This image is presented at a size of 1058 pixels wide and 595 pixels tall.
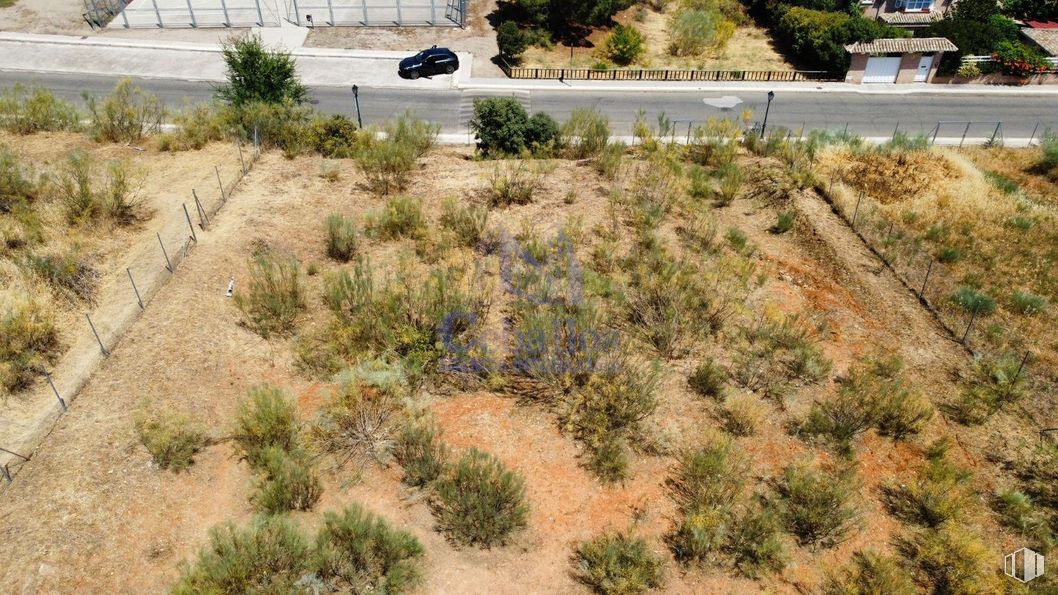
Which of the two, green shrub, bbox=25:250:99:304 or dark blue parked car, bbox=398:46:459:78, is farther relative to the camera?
dark blue parked car, bbox=398:46:459:78

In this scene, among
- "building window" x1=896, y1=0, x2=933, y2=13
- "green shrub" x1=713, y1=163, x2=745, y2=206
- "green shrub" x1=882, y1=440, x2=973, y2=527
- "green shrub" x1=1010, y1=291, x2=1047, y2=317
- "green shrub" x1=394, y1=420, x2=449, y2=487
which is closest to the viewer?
"green shrub" x1=882, y1=440, x2=973, y2=527

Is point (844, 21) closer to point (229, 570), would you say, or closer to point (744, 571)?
point (744, 571)

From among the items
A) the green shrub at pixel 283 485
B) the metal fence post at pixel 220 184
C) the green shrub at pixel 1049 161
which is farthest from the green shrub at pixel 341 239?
the green shrub at pixel 1049 161

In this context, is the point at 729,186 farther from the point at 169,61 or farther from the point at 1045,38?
the point at 169,61

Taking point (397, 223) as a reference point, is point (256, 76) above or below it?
above

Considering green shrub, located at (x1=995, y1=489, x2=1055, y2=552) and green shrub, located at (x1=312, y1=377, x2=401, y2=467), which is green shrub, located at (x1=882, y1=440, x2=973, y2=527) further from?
green shrub, located at (x1=312, y1=377, x2=401, y2=467)

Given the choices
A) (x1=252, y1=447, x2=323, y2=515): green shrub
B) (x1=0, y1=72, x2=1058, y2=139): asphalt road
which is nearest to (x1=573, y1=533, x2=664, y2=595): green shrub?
(x1=252, y1=447, x2=323, y2=515): green shrub

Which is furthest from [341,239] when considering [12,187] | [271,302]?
[12,187]
